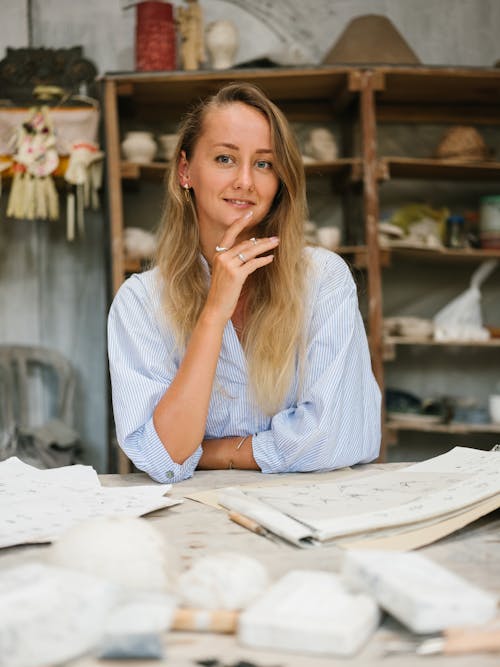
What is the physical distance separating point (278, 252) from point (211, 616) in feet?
4.30

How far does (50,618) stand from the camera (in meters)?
0.57

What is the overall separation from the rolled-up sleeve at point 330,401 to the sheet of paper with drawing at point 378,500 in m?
0.26

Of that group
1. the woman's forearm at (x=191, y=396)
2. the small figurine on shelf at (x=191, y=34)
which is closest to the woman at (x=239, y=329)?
the woman's forearm at (x=191, y=396)

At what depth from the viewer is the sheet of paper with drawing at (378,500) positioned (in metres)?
0.92

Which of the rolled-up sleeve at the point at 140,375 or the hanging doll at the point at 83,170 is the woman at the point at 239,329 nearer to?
the rolled-up sleeve at the point at 140,375

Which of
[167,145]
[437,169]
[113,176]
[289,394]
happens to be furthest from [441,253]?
[289,394]

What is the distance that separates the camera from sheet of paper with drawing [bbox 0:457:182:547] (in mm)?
960

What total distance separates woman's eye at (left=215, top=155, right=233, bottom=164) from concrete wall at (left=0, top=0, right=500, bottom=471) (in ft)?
7.11

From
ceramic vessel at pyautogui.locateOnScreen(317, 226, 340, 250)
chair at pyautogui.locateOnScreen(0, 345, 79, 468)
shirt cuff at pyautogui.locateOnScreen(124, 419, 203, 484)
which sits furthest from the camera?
ceramic vessel at pyautogui.locateOnScreen(317, 226, 340, 250)

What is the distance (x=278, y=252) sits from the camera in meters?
1.87

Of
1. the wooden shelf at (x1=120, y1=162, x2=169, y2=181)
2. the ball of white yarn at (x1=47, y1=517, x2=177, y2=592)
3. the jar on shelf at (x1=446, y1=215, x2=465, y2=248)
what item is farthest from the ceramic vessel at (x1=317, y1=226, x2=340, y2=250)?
the ball of white yarn at (x1=47, y1=517, x2=177, y2=592)

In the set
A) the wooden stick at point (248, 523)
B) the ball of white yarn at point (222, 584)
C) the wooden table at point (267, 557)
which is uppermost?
the ball of white yarn at point (222, 584)

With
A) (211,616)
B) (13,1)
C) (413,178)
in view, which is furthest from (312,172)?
(211,616)

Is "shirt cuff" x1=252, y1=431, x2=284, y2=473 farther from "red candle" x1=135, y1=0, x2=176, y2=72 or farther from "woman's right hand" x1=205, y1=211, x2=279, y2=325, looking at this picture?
"red candle" x1=135, y1=0, x2=176, y2=72
